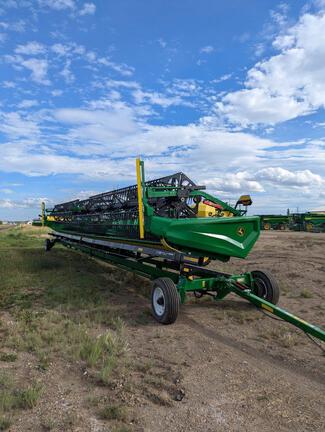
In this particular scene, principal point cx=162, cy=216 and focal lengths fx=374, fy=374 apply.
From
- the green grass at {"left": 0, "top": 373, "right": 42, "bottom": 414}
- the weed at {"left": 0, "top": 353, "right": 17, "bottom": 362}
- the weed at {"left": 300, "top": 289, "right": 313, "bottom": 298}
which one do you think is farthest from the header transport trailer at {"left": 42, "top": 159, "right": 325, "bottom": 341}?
the green grass at {"left": 0, "top": 373, "right": 42, "bottom": 414}

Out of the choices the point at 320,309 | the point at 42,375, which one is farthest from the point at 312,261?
the point at 42,375

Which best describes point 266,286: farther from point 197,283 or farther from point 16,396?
point 16,396

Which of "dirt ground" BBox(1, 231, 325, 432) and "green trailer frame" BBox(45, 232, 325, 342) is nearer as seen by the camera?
"dirt ground" BBox(1, 231, 325, 432)

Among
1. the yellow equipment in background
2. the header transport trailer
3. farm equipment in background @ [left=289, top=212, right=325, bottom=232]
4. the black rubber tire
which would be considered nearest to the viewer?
the header transport trailer

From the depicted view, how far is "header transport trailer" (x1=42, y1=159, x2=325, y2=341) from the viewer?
6625 mm

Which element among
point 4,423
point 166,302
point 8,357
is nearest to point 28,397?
point 4,423

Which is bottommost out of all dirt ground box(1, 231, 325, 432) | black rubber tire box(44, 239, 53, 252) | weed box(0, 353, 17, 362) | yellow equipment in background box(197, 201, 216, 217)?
dirt ground box(1, 231, 325, 432)

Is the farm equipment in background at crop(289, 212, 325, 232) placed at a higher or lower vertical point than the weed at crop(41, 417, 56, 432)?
higher

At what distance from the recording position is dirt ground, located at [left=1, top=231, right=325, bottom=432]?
342 centimetres

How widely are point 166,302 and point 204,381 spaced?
211 cm

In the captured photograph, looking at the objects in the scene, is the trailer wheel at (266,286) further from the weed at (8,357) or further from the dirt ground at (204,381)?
the weed at (8,357)

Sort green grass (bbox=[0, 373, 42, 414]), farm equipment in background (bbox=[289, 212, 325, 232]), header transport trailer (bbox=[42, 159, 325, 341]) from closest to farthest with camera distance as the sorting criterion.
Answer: green grass (bbox=[0, 373, 42, 414]) < header transport trailer (bbox=[42, 159, 325, 341]) < farm equipment in background (bbox=[289, 212, 325, 232])

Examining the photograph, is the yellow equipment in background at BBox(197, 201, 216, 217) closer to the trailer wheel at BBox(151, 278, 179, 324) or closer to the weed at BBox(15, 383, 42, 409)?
the trailer wheel at BBox(151, 278, 179, 324)

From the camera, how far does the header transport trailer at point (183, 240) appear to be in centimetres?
662
